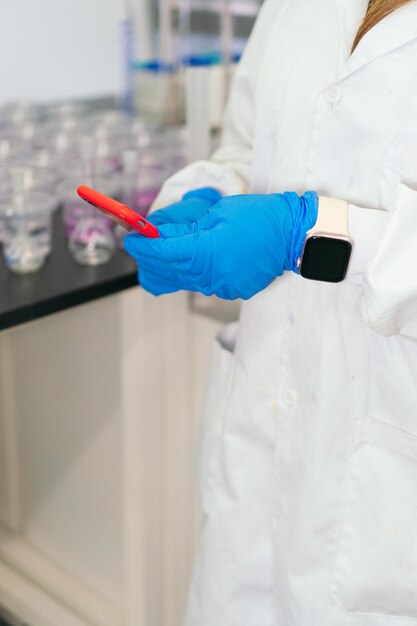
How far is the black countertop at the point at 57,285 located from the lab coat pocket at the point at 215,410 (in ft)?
0.69

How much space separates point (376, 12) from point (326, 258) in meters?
0.33

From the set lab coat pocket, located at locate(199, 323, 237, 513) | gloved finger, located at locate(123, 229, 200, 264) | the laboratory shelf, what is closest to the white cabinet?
lab coat pocket, located at locate(199, 323, 237, 513)

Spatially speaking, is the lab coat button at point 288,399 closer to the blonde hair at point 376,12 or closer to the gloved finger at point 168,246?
the gloved finger at point 168,246

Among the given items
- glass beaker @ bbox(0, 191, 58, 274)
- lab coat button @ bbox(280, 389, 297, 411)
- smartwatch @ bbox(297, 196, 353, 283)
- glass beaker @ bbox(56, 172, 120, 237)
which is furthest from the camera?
glass beaker @ bbox(56, 172, 120, 237)

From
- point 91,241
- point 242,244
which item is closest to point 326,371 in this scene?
point 242,244

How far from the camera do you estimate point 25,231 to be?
1286 mm

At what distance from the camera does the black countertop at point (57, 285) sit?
1.13 metres

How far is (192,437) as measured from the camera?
1525 millimetres

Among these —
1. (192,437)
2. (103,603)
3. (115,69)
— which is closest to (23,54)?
(115,69)

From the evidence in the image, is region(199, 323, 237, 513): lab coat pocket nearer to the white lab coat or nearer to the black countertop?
the white lab coat

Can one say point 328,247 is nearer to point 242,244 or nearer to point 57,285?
point 242,244

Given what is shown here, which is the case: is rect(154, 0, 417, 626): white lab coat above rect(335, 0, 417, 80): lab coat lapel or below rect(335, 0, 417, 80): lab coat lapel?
below

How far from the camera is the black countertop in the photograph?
1131 millimetres

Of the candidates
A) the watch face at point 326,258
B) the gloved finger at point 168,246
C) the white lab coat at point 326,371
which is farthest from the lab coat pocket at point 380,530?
the gloved finger at point 168,246
